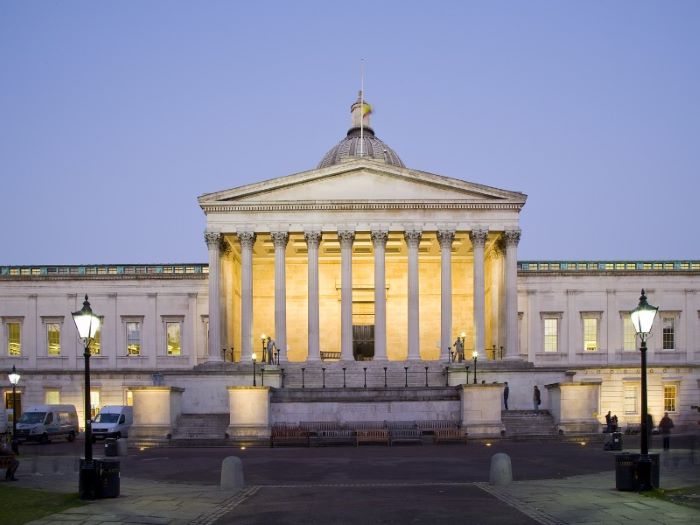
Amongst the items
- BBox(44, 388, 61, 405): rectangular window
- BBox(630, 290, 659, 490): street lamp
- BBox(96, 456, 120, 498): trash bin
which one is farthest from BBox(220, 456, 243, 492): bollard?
BBox(44, 388, 61, 405): rectangular window

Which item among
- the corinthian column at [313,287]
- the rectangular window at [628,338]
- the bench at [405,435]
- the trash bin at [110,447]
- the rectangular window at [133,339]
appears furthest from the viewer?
Result: the rectangular window at [133,339]

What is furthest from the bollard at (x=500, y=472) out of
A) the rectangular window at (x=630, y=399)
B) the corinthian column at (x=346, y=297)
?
the rectangular window at (x=630, y=399)

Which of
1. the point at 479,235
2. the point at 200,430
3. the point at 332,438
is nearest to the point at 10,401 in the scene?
the point at 200,430

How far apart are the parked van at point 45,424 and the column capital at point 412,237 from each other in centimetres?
2429

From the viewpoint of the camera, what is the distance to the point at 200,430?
50.7m

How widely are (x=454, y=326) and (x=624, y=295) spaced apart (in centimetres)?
1345

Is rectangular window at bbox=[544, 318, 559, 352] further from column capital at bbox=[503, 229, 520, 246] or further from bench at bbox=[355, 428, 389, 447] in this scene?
bench at bbox=[355, 428, 389, 447]

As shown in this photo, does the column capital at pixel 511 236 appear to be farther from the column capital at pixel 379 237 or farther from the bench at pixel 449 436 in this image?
the bench at pixel 449 436

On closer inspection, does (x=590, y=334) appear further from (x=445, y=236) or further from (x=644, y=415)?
(x=644, y=415)

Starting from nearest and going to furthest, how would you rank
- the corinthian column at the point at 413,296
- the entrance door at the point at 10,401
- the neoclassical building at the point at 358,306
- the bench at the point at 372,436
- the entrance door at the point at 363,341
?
the bench at the point at 372,436 < the neoclassical building at the point at 358,306 < the corinthian column at the point at 413,296 < the entrance door at the point at 10,401 < the entrance door at the point at 363,341

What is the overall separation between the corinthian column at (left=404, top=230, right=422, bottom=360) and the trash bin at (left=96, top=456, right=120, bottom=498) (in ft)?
128

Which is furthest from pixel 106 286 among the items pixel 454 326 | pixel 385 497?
pixel 385 497

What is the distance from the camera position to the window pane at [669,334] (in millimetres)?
72488

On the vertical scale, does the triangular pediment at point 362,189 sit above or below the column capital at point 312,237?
above
